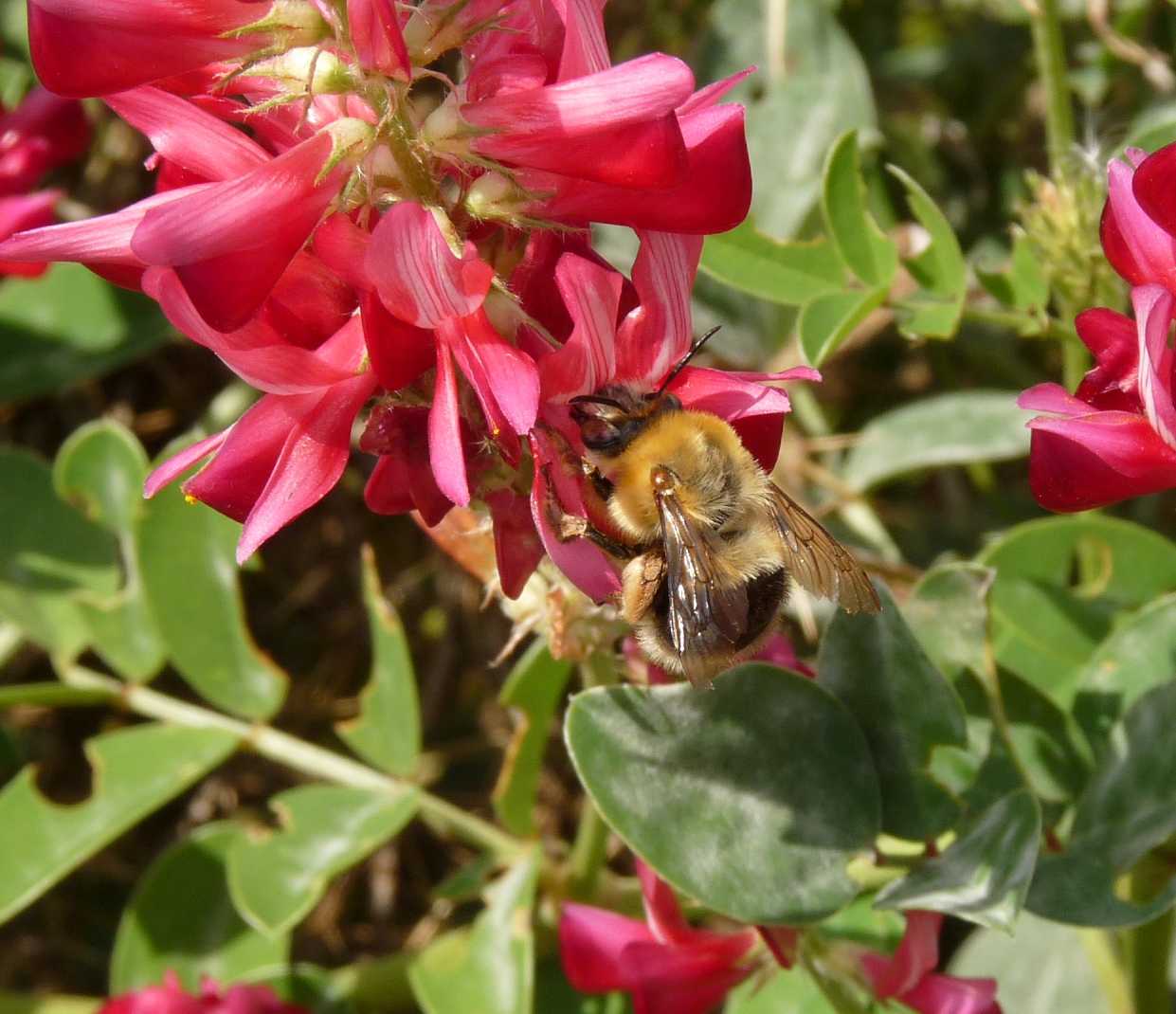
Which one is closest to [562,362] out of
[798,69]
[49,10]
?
[49,10]

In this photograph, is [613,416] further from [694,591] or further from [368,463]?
[368,463]

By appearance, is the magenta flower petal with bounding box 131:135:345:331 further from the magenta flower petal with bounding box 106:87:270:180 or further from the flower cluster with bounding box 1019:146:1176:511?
the flower cluster with bounding box 1019:146:1176:511

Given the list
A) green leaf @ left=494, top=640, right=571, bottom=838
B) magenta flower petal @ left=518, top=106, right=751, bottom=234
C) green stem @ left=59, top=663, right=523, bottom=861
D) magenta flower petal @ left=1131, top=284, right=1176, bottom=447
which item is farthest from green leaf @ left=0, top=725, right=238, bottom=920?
magenta flower petal @ left=1131, top=284, right=1176, bottom=447

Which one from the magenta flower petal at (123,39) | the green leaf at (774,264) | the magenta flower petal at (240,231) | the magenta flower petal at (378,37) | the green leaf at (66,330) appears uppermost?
the magenta flower petal at (123,39)

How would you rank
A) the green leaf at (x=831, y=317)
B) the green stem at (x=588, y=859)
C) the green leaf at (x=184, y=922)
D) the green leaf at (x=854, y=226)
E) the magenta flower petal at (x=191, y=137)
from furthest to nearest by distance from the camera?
the green leaf at (x=184, y=922)
the green stem at (x=588, y=859)
the green leaf at (x=854, y=226)
the green leaf at (x=831, y=317)
the magenta flower petal at (x=191, y=137)

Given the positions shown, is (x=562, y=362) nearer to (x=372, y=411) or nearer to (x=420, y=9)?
(x=372, y=411)

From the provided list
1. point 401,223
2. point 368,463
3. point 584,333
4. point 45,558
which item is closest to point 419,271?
point 401,223

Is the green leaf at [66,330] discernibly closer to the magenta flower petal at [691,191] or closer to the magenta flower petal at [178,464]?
the magenta flower petal at [178,464]

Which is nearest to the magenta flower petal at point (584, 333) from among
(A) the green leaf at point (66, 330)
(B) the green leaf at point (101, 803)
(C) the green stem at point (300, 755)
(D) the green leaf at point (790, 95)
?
(C) the green stem at point (300, 755)
